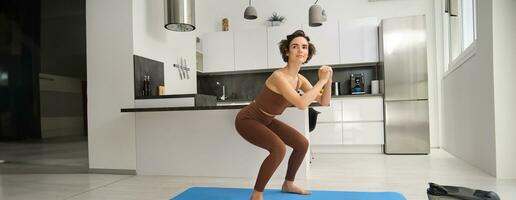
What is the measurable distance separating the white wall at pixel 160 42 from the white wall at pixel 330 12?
1357 millimetres

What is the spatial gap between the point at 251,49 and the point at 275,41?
432mm

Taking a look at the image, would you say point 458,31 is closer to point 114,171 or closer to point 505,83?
point 505,83

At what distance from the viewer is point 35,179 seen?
3.48m

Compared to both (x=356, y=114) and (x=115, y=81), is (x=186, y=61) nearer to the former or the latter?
(x=115, y=81)

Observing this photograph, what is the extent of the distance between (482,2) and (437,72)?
2.27m

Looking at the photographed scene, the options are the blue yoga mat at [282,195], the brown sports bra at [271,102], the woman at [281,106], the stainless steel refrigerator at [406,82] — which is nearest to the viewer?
the woman at [281,106]

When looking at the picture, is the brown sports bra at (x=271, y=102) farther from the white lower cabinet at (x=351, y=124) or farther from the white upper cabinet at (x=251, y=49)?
the white upper cabinet at (x=251, y=49)

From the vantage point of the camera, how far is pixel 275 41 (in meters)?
5.61

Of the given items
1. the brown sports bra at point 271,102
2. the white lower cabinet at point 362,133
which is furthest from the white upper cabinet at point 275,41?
the brown sports bra at point 271,102

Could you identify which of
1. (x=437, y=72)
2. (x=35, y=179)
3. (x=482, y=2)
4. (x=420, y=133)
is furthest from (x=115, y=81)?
(x=437, y=72)

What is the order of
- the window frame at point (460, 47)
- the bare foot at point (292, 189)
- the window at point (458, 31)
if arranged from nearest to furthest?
the bare foot at point (292, 189), the window frame at point (460, 47), the window at point (458, 31)

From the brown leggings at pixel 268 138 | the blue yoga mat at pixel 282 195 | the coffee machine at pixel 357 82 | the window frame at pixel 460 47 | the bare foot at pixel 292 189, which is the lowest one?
the blue yoga mat at pixel 282 195

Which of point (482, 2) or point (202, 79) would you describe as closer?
point (482, 2)

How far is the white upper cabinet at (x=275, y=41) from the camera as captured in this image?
5.58m
